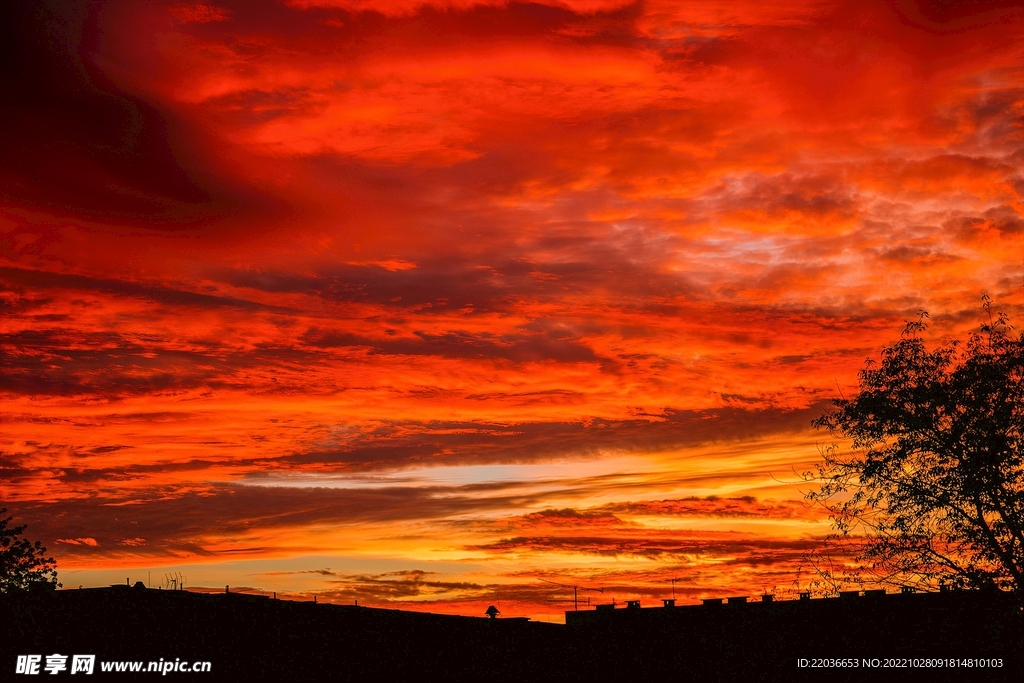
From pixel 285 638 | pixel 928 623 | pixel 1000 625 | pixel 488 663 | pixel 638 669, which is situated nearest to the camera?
pixel 1000 625

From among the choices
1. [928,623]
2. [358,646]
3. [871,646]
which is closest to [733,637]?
[871,646]

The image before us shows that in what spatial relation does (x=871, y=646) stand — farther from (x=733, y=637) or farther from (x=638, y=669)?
(x=638, y=669)

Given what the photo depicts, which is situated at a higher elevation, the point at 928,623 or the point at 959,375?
the point at 959,375

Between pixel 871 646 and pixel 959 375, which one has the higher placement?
pixel 959 375

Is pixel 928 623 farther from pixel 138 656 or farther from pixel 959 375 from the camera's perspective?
pixel 138 656

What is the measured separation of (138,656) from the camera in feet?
151

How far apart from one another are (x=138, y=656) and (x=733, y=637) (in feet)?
129

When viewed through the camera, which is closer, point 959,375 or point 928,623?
point 959,375

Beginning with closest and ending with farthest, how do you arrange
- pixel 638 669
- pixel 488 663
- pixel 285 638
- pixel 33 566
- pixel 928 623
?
1. pixel 33 566
2. pixel 285 638
3. pixel 928 623
4. pixel 488 663
5. pixel 638 669

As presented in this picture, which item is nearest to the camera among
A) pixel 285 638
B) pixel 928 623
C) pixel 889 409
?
pixel 889 409

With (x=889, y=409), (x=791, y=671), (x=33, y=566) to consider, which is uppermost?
(x=889, y=409)

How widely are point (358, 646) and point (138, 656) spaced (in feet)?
39.5

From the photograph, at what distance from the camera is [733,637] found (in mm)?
65750

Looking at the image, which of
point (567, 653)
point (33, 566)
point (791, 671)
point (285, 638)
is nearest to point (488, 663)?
point (567, 653)
